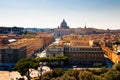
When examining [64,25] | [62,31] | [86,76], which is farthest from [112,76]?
[64,25]

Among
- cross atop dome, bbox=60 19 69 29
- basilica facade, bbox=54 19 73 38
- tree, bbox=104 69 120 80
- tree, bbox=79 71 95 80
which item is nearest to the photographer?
tree, bbox=79 71 95 80

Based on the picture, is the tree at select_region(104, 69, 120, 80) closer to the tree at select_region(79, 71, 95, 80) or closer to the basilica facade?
the tree at select_region(79, 71, 95, 80)

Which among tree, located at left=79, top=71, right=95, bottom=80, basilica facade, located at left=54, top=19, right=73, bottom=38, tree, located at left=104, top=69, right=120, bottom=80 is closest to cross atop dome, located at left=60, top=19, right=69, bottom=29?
basilica facade, located at left=54, top=19, right=73, bottom=38

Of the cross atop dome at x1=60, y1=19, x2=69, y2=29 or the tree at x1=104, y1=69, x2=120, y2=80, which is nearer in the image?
the tree at x1=104, y1=69, x2=120, y2=80

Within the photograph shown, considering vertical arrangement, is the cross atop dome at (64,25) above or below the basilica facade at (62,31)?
above

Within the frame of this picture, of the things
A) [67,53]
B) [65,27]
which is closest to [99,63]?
[67,53]

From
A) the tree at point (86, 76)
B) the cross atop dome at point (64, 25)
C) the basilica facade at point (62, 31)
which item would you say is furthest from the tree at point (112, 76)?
the cross atop dome at point (64, 25)

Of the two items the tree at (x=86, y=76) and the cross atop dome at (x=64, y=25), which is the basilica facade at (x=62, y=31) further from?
the tree at (x=86, y=76)

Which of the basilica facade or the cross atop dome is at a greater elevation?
the cross atop dome

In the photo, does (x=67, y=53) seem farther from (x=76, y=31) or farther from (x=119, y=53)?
(x=76, y=31)

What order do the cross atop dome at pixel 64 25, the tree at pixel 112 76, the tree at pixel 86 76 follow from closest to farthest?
1. the tree at pixel 86 76
2. the tree at pixel 112 76
3. the cross atop dome at pixel 64 25

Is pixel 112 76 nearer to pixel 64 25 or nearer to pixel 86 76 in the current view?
pixel 86 76
